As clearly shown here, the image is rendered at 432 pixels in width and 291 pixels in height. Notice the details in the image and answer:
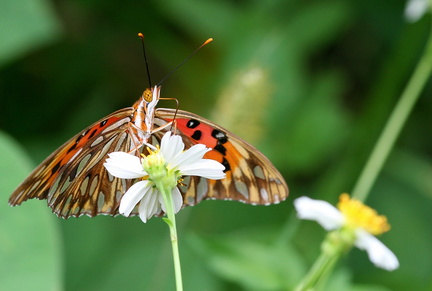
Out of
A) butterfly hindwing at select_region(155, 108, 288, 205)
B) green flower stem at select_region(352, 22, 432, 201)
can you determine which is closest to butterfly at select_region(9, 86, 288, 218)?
butterfly hindwing at select_region(155, 108, 288, 205)

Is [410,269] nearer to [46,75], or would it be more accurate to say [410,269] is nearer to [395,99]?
[395,99]

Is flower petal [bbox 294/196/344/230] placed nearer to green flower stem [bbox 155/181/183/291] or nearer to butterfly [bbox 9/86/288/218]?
butterfly [bbox 9/86/288/218]

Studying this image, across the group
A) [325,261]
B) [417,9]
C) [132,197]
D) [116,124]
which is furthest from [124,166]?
[417,9]

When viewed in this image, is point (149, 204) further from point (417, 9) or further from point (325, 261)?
point (417, 9)

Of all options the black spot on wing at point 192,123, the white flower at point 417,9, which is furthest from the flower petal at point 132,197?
the white flower at point 417,9

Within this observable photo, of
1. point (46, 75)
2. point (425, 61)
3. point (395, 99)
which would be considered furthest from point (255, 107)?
point (46, 75)

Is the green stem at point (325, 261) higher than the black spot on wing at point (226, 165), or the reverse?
the black spot on wing at point (226, 165)

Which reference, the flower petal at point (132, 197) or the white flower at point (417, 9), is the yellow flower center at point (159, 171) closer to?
the flower petal at point (132, 197)
